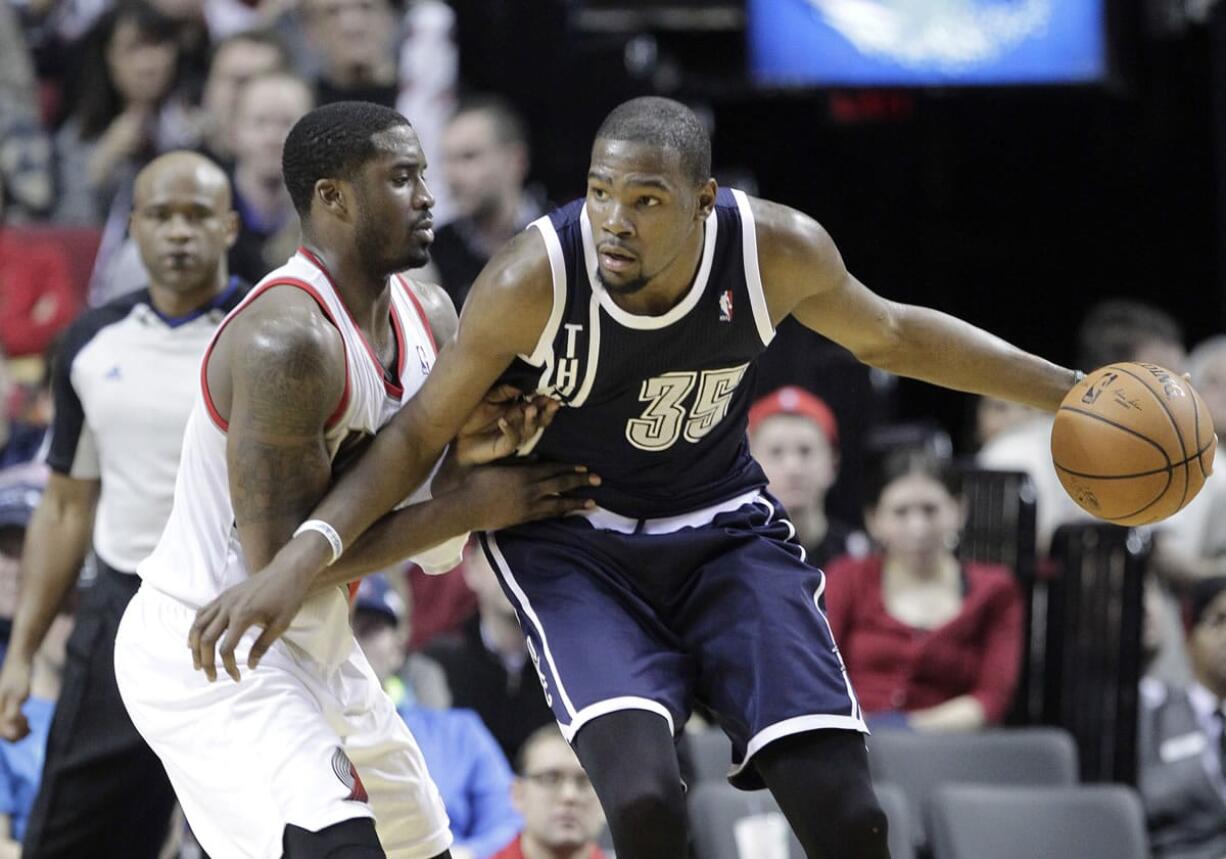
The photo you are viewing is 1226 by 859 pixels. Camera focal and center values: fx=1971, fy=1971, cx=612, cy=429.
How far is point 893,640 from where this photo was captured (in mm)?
6973

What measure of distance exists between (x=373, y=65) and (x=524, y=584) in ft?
15.5

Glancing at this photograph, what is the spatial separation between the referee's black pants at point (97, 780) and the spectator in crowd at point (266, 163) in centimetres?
289

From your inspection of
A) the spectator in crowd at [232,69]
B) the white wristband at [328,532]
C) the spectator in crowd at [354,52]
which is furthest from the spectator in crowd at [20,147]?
the white wristband at [328,532]

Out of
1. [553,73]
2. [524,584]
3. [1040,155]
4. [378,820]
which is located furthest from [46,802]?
[1040,155]

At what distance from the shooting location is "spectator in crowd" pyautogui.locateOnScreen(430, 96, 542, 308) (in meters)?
8.13

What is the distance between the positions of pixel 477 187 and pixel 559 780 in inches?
122

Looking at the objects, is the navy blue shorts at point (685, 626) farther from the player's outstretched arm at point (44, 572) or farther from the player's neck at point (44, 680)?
the player's neck at point (44, 680)

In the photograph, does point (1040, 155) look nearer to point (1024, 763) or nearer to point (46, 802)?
point (1024, 763)

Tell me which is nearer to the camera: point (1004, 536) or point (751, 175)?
point (1004, 536)

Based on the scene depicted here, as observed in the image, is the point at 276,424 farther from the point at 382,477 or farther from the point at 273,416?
the point at 382,477

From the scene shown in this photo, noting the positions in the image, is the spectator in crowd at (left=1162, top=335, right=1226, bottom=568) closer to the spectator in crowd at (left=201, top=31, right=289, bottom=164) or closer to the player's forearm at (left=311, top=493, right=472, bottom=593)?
the spectator in crowd at (left=201, top=31, right=289, bottom=164)

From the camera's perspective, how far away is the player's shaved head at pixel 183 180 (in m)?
5.27

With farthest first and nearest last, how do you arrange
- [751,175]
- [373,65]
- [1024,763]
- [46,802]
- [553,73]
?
[751,175] < [553,73] < [373,65] < [1024,763] < [46,802]

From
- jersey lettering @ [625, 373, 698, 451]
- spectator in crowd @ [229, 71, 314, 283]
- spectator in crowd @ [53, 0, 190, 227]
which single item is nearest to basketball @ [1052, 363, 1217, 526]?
jersey lettering @ [625, 373, 698, 451]
